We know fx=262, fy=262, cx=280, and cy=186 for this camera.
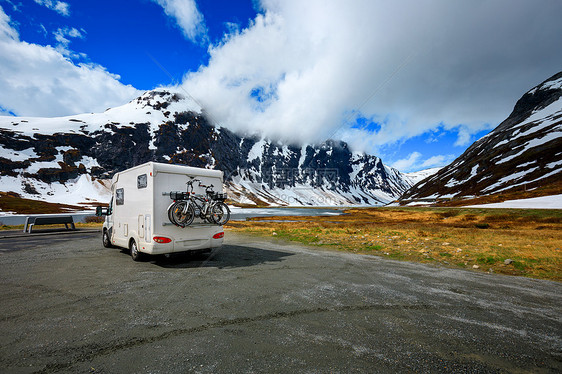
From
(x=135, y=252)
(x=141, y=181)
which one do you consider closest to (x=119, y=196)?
(x=141, y=181)

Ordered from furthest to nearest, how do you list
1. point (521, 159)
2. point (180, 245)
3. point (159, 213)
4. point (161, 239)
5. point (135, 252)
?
point (521, 159)
point (135, 252)
point (180, 245)
point (159, 213)
point (161, 239)

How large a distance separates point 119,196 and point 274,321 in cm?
1214

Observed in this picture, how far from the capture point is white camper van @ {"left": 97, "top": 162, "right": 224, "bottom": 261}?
35.9ft

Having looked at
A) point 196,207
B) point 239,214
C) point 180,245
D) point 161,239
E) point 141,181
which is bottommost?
point 180,245

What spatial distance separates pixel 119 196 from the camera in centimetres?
1402

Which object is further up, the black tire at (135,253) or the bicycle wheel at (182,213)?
the bicycle wheel at (182,213)

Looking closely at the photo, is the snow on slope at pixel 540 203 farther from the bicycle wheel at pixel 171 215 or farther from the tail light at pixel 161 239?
the tail light at pixel 161 239

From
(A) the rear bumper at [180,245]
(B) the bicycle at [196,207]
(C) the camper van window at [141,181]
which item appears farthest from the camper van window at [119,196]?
(B) the bicycle at [196,207]

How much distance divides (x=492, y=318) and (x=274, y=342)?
16.8 ft

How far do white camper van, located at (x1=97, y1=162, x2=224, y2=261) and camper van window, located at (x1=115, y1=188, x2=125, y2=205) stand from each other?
0.17m

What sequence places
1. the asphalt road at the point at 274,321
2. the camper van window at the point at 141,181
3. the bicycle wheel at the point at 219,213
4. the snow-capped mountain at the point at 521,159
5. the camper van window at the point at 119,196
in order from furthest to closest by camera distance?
the snow-capped mountain at the point at 521,159 < the camper van window at the point at 119,196 < the bicycle wheel at the point at 219,213 < the camper van window at the point at 141,181 < the asphalt road at the point at 274,321

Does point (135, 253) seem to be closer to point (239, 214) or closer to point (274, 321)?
point (274, 321)

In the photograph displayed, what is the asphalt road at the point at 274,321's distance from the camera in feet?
13.8

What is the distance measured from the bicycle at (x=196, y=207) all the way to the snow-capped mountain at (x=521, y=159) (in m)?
91.0
